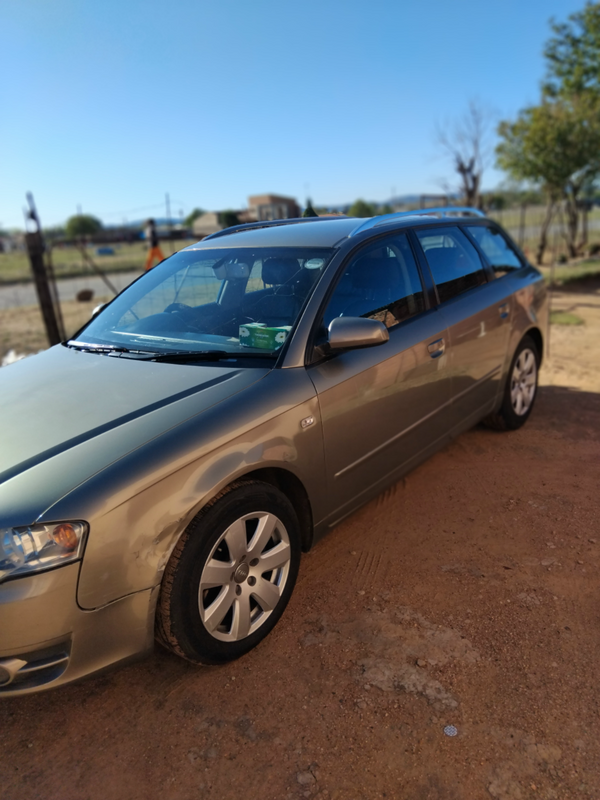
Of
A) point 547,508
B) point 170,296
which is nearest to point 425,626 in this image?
point 547,508

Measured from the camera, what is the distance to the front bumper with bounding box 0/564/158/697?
1.89 meters

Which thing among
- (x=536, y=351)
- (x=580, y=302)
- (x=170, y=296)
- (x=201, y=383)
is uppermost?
(x=170, y=296)

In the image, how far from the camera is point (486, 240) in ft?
15.2

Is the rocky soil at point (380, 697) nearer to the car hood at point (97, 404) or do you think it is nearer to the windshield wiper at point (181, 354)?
the car hood at point (97, 404)

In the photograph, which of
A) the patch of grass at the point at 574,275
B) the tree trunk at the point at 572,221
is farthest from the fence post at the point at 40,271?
the tree trunk at the point at 572,221

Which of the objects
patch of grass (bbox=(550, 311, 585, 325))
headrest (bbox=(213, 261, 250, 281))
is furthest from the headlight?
patch of grass (bbox=(550, 311, 585, 325))

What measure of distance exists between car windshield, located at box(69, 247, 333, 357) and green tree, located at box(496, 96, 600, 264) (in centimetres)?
1423

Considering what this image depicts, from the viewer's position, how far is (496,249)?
4.71 meters

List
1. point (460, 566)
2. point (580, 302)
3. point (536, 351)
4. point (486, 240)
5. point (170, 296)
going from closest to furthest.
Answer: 1. point (460, 566)
2. point (170, 296)
3. point (486, 240)
4. point (536, 351)
5. point (580, 302)

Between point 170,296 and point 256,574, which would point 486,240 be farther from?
point 256,574

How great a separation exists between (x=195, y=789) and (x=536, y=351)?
13.9ft

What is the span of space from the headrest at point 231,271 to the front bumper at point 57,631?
5.92 ft

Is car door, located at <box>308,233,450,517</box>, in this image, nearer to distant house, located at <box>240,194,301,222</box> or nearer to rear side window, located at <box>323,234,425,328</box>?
rear side window, located at <box>323,234,425,328</box>

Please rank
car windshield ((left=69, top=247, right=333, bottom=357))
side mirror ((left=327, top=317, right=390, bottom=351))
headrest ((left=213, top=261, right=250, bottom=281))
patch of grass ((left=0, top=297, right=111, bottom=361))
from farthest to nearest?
patch of grass ((left=0, top=297, right=111, bottom=361)) → headrest ((left=213, top=261, right=250, bottom=281)) → car windshield ((left=69, top=247, right=333, bottom=357)) → side mirror ((left=327, top=317, right=390, bottom=351))
